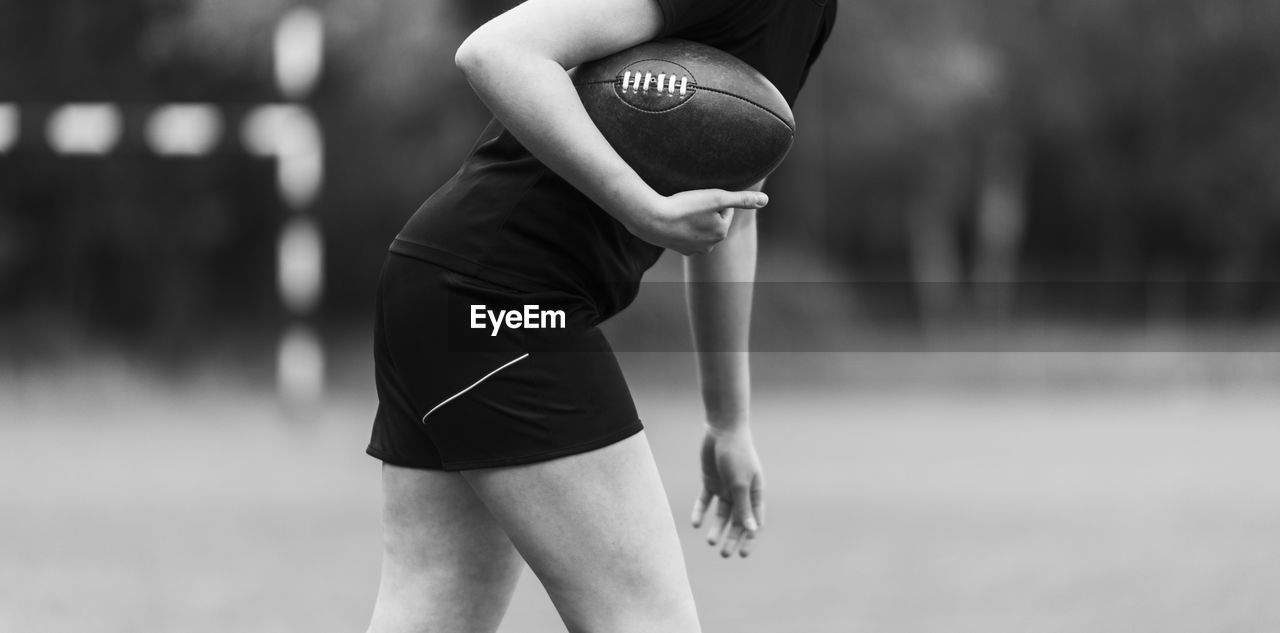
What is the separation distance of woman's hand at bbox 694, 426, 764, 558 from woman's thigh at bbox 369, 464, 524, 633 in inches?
20.3

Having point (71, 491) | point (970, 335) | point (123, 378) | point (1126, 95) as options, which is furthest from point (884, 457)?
point (1126, 95)

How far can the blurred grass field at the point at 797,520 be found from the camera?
581 cm

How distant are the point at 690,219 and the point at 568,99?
25 cm

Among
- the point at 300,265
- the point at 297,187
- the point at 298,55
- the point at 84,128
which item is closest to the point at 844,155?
the point at 298,55

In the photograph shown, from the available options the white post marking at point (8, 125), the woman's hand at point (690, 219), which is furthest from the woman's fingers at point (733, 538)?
the white post marking at point (8, 125)

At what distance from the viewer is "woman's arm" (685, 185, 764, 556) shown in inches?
111

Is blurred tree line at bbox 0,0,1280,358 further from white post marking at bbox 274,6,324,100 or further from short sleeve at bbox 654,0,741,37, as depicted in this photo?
short sleeve at bbox 654,0,741,37

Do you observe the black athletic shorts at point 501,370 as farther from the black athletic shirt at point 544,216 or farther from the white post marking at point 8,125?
the white post marking at point 8,125

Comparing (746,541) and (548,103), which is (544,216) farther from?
(746,541)

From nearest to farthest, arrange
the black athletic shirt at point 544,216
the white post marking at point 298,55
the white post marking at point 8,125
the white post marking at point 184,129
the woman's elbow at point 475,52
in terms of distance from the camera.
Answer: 1. the woman's elbow at point 475,52
2. the black athletic shirt at point 544,216
3. the white post marking at point 8,125
4. the white post marking at point 184,129
5. the white post marking at point 298,55

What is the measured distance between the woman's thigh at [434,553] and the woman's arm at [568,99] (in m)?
0.55

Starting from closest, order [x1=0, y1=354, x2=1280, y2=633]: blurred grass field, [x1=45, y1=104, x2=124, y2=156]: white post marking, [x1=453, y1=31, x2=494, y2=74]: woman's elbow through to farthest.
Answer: [x1=453, y1=31, x2=494, y2=74]: woman's elbow, [x1=0, y1=354, x2=1280, y2=633]: blurred grass field, [x1=45, y1=104, x2=124, y2=156]: white post marking

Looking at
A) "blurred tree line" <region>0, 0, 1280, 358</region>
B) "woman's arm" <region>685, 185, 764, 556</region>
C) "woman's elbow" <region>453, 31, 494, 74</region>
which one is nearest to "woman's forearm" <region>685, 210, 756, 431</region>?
"woman's arm" <region>685, 185, 764, 556</region>

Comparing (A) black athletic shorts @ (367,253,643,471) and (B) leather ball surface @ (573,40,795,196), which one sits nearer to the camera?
(A) black athletic shorts @ (367,253,643,471)
